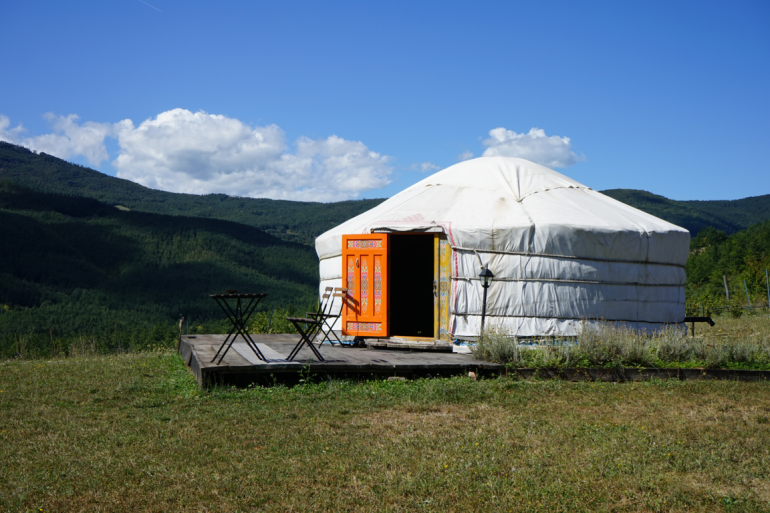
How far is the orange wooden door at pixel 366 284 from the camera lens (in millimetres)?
7488

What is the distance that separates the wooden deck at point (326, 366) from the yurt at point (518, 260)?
0.82 meters

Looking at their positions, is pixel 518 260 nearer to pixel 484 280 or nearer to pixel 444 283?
pixel 484 280

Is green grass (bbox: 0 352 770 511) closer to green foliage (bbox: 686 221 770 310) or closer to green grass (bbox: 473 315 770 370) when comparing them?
green grass (bbox: 473 315 770 370)

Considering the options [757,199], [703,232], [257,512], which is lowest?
[257,512]

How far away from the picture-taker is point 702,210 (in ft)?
218

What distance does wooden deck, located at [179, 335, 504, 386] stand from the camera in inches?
205

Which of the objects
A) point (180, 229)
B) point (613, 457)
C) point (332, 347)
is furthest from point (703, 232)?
point (180, 229)

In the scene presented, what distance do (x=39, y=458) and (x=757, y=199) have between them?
275ft

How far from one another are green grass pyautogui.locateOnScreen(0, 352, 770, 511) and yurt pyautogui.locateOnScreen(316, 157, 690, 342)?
1.80 meters

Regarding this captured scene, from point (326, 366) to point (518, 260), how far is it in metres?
2.77

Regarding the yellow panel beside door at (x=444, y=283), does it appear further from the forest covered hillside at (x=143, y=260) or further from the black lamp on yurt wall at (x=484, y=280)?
the forest covered hillside at (x=143, y=260)

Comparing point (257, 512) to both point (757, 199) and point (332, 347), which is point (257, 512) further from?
point (757, 199)

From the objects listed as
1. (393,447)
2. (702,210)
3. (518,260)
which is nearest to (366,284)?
(518,260)

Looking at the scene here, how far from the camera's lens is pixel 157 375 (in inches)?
250
